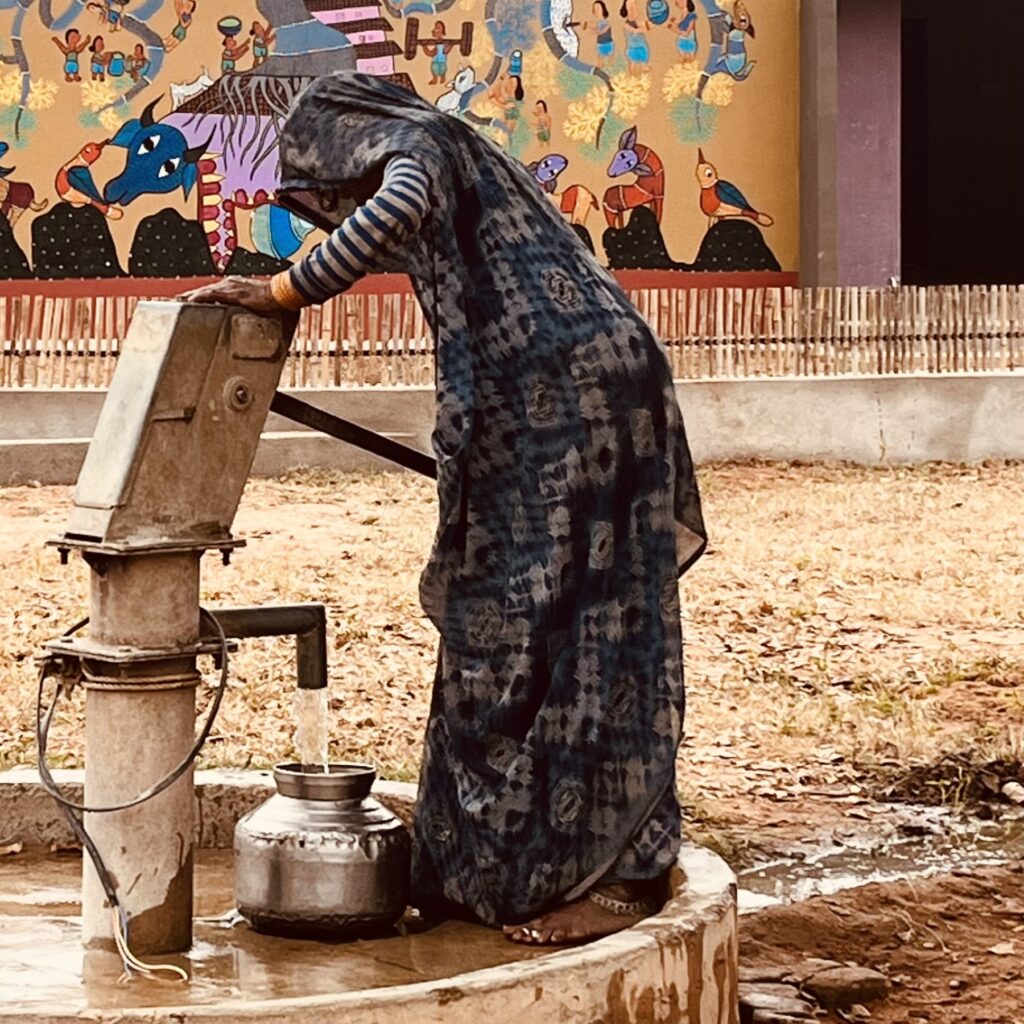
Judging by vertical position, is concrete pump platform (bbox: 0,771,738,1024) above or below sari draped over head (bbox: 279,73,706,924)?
below

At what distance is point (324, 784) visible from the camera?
4.25 m

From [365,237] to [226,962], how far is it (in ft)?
4.55

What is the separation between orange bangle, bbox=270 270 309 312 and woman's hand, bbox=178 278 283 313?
0.05 feet

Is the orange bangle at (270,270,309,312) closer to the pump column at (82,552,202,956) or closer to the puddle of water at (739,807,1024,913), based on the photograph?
the pump column at (82,552,202,956)

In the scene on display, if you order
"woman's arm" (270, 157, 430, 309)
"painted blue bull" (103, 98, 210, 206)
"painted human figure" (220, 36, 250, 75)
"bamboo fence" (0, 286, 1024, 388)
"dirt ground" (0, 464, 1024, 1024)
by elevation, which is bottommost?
"dirt ground" (0, 464, 1024, 1024)

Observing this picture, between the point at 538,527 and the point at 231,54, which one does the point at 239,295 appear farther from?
the point at 231,54

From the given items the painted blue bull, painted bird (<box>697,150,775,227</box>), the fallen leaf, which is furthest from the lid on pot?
painted bird (<box>697,150,775,227</box>)

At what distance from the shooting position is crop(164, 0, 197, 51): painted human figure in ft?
55.5

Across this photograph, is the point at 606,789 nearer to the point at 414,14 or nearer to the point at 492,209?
the point at 492,209

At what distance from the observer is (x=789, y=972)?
16.2 feet

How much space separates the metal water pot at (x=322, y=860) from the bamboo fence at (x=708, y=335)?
11066 mm

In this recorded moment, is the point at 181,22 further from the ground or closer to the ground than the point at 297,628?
further from the ground

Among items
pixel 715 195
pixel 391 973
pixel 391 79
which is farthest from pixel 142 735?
pixel 715 195

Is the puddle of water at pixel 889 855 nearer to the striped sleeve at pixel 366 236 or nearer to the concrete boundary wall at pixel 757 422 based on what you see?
the striped sleeve at pixel 366 236
